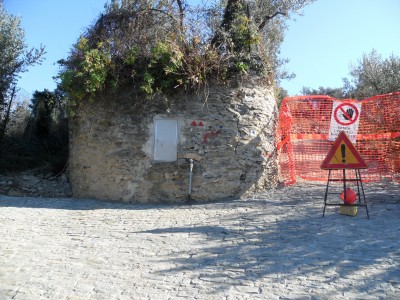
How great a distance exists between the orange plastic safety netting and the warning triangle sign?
8.21 ft

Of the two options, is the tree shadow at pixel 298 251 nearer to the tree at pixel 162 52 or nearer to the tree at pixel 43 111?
the tree at pixel 162 52

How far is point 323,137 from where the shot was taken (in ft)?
29.6

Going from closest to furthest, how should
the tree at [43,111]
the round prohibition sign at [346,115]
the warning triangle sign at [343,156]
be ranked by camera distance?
the warning triangle sign at [343,156]
the round prohibition sign at [346,115]
the tree at [43,111]

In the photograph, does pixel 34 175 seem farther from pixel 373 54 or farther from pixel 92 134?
pixel 373 54

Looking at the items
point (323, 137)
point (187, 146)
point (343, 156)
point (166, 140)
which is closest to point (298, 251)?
point (343, 156)

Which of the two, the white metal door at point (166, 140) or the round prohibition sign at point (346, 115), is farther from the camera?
the white metal door at point (166, 140)

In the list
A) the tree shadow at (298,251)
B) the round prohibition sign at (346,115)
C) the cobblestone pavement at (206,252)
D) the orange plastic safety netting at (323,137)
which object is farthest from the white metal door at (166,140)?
the round prohibition sign at (346,115)

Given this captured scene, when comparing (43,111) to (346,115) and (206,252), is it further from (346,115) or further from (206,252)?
(206,252)

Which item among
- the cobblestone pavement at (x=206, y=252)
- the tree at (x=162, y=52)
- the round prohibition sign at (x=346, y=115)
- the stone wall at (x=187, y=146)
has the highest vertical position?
the tree at (x=162, y=52)

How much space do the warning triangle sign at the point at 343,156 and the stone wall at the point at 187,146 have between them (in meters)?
2.19

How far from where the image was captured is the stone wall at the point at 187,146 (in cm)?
829

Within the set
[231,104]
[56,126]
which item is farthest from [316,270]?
[56,126]

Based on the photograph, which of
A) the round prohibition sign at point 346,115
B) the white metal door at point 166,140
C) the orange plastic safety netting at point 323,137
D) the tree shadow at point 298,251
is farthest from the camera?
the orange plastic safety netting at point 323,137

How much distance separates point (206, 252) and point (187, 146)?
11.7 feet
